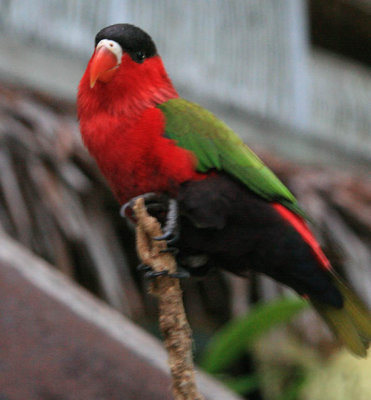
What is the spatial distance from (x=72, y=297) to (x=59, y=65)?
5.82ft

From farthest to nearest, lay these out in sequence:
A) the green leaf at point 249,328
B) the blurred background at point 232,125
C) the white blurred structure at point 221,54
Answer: the white blurred structure at point 221,54
the blurred background at point 232,125
the green leaf at point 249,328

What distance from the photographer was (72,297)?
1688 millimetres

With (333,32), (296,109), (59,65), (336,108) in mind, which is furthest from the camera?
(333,32)

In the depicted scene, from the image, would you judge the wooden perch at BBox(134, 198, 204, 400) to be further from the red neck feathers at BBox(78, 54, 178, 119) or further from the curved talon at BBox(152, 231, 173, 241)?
the red neck feathers at BBox(78, 54, 178, 119)

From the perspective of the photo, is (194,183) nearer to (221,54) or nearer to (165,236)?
(165,236)

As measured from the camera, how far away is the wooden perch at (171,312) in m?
0.95

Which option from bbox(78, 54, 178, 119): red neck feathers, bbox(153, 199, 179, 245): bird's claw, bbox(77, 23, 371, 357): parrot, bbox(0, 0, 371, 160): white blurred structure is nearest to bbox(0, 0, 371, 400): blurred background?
bbox(0, 0, 371, 160): white blurred structure

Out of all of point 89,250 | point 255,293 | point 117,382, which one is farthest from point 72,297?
point 255,293

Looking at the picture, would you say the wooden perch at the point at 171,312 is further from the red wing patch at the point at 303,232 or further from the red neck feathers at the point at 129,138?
the red wing patch at the point at 303,232

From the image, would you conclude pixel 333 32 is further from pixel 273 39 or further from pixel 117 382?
pixel 117 382

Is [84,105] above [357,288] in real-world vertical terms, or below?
above

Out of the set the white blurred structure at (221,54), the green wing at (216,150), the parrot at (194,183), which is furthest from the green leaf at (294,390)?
the white blurred structure at (221,54)

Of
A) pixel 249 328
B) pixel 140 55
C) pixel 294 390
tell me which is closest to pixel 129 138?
pixel 140 55

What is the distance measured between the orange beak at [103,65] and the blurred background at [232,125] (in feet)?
1.96
